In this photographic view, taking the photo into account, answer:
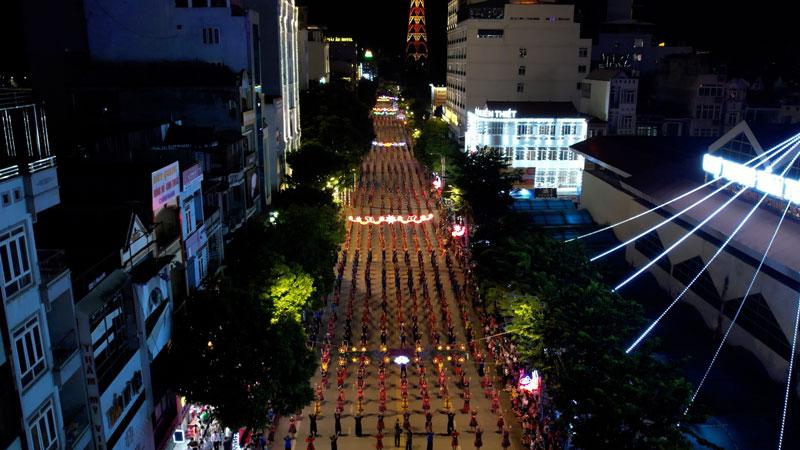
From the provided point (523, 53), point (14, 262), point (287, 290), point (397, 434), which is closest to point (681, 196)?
point (397, 434)

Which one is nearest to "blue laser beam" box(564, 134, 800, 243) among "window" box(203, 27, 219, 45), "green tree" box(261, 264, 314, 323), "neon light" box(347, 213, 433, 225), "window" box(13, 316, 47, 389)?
"green tree" box(261, 264, 314, 323)

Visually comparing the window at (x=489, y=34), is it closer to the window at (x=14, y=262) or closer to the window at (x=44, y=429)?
the window at (x=14, y=262)

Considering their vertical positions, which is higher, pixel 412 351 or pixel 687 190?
pixel 687 190

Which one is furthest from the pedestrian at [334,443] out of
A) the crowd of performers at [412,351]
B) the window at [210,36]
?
the window at [210,36]

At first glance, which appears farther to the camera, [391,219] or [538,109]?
[538,109]

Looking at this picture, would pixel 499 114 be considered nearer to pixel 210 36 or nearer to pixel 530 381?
pixel 210 36

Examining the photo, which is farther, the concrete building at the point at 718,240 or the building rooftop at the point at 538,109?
the building rooftop at the point at 538,109

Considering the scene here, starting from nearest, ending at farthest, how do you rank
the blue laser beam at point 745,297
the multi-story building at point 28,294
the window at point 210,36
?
1. the multi-story building at point 28,294
2. the blue laser beam at point 745,297
3. the window at point 210,36

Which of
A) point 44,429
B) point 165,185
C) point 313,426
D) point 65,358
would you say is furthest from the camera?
point 313,426

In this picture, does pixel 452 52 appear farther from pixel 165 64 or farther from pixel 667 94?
pixel 165 64
